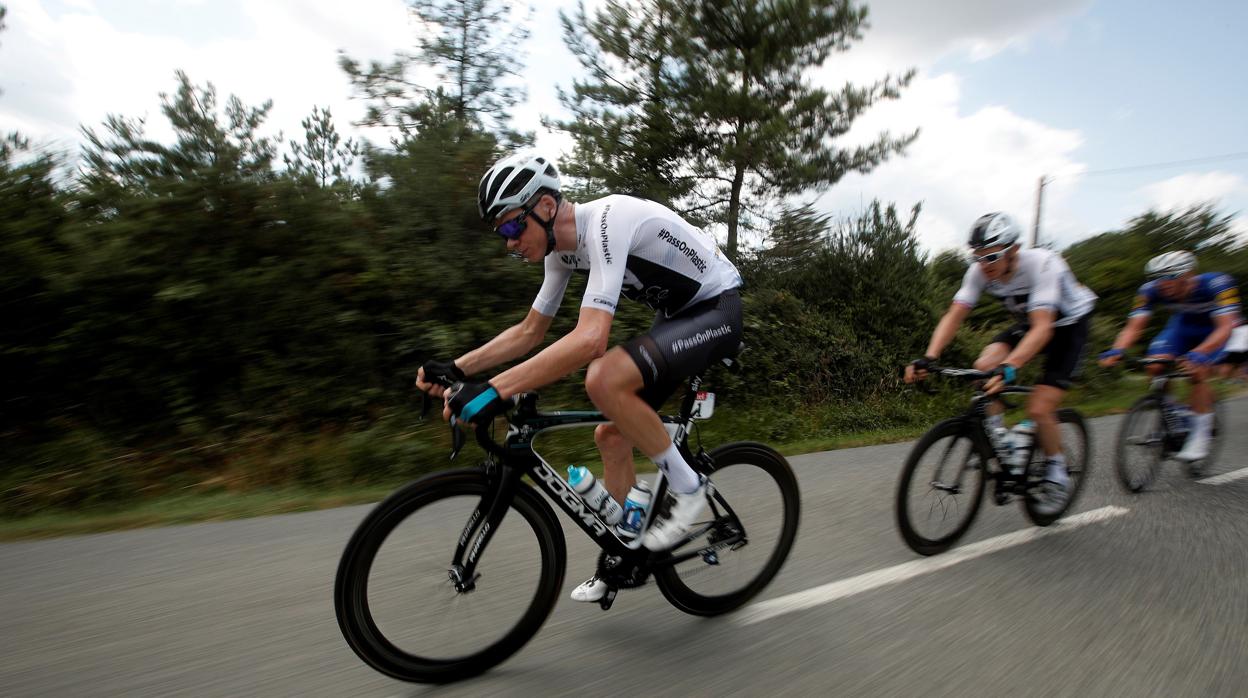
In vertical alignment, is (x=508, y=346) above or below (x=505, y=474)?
above

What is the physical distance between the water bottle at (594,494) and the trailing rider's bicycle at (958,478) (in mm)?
1855

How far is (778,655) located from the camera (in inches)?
109

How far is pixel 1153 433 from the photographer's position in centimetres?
539

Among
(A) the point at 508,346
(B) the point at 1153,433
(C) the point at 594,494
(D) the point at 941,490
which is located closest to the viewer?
(C) the point at 594,494

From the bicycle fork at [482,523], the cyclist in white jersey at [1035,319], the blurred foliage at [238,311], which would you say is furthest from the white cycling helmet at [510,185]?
the blurred foliage at [238,311]

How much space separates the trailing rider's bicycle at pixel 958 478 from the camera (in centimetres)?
386

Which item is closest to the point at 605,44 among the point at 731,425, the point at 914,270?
the point at 914,270

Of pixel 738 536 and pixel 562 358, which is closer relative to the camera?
pixel 562 358

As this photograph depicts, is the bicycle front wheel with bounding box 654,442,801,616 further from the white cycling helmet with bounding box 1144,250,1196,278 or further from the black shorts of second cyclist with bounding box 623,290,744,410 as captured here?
the white cycling helmet with bounding box 1144,250,1196,278

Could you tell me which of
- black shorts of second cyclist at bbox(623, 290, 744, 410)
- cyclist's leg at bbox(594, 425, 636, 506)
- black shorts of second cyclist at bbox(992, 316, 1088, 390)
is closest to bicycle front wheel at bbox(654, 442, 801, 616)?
cyclist's leg at bbox(594, 425, 636, 506)

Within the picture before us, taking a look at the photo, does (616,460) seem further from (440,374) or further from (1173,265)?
Result: (1173,265)

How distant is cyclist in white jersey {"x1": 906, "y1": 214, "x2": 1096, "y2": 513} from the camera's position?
13.2ft

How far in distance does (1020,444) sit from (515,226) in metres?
3.35

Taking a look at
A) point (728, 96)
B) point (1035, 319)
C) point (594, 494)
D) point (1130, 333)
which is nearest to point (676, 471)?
point (594, 494)
